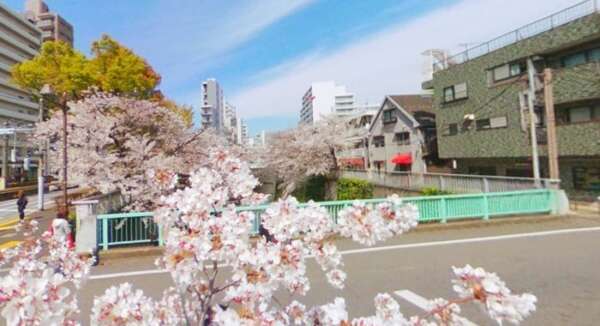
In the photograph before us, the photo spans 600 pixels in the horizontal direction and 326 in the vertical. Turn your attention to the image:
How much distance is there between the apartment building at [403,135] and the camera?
2711 cm

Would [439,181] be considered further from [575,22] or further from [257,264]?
[257,264]

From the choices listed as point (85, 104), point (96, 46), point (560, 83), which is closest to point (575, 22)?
point (560, 83)

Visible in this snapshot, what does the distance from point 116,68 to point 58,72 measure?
13.0ft

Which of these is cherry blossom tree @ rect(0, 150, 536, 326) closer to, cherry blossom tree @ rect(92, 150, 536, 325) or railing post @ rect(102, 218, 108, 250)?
cherry blossom tree @ rect(92, 150, 536, 325)

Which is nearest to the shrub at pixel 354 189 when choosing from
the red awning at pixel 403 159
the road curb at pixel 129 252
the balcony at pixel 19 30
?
the red awning at pixel 403 159

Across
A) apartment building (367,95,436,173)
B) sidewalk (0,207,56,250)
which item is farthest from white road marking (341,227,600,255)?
apartment building (367,95,436,173)

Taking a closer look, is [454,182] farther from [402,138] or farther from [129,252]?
[129,252]

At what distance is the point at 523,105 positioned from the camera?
16.6 m

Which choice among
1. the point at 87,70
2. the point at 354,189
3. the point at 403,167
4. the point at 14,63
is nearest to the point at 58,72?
the point at 87,70

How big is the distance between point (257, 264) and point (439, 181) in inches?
698

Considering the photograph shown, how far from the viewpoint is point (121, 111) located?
14891mm

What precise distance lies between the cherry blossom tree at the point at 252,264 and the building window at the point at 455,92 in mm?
22811

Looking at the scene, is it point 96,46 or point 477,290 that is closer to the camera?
point 477,290

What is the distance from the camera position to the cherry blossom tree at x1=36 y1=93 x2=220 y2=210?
40.7ft
